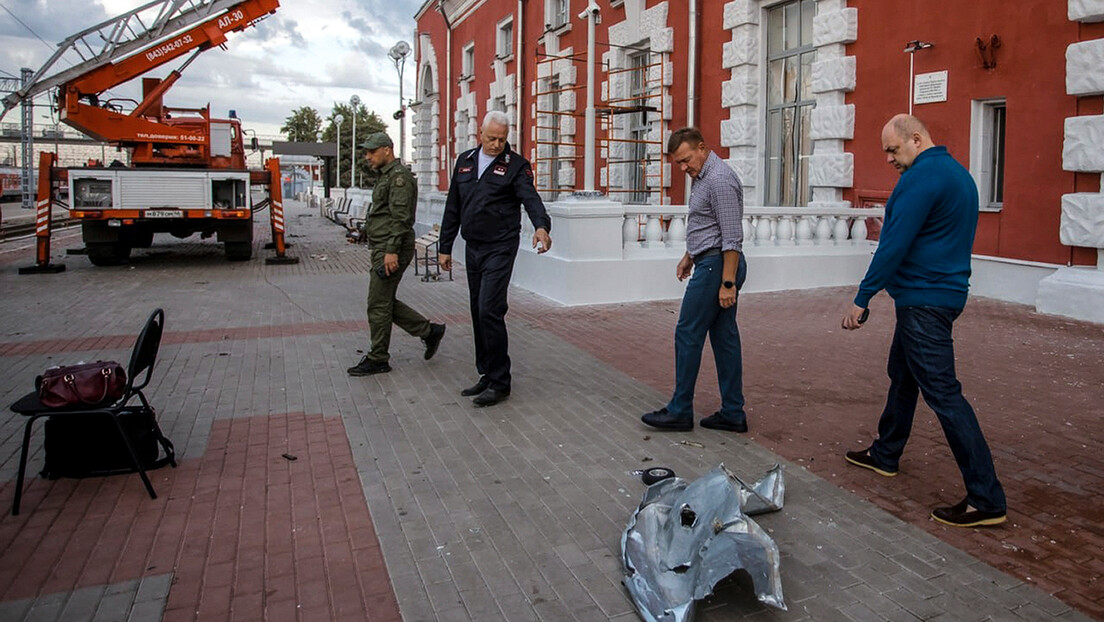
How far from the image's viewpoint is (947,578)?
11.8 ft

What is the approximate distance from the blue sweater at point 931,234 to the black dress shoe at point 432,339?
4213mm

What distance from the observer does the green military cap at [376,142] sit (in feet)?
23.2

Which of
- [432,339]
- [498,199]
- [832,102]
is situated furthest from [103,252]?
[832,102]

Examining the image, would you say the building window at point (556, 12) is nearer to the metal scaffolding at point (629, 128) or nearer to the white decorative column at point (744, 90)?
the metal scaffolding at point (629, 128)

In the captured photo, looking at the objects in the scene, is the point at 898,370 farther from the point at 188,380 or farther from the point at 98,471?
the point at 188,380

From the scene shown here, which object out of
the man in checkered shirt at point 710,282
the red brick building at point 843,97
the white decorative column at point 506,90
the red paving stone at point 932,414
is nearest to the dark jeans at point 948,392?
the red paving stone at point 932,414

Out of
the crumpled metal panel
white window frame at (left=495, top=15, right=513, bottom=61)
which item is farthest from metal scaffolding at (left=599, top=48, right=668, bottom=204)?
the crumpled metal panel

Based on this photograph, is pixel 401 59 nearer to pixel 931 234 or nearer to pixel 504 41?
pixel 504 41

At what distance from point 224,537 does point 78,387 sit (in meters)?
1.14

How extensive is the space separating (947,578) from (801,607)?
0.68m

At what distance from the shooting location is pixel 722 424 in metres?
5.62

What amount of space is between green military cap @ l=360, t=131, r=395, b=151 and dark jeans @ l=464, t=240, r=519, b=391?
132 centimetres

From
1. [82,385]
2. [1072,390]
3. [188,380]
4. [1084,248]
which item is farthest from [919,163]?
[1084,248]

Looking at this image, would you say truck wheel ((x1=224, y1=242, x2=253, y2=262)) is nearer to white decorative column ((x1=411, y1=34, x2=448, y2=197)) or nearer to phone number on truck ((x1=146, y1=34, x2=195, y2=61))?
phone number on truck ((x1=146, y1=34, x2=195, y2=61))
